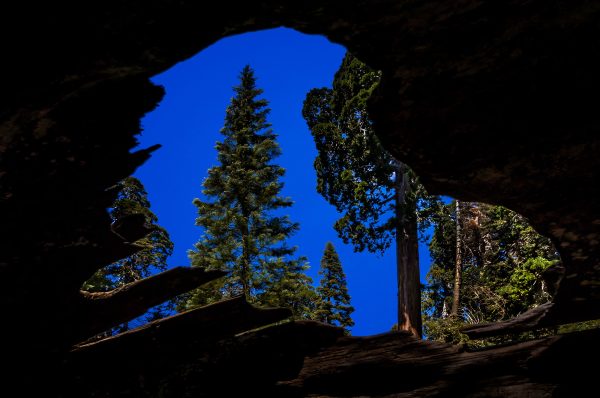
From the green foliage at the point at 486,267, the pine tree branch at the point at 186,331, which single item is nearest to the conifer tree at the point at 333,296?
the green foliage at the point at 486,267

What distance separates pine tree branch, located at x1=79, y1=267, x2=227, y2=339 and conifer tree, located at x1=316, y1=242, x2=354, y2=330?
25.4 metres

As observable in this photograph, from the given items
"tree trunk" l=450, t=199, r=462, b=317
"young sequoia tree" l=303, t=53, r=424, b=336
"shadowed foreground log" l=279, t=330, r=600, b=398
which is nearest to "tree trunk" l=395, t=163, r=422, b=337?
"young sequoia tree" l=303, t=53, r=424, b=336

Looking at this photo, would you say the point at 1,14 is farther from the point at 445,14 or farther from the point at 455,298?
the point at 455,298

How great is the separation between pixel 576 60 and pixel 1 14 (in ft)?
19.0

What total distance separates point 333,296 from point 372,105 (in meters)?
29.2

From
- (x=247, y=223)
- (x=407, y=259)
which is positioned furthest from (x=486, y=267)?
(x=247, y=223)

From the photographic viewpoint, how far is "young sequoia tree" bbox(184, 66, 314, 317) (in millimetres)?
16375

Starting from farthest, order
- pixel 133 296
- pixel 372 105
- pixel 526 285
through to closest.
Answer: pixel 526 285
pixel 133 296
pixel 372 105

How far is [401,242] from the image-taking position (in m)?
13.6

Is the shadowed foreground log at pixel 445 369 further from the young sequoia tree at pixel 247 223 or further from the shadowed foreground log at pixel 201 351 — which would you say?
the young sequoia tree at pixel 247 223

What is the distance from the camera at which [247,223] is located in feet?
58.3

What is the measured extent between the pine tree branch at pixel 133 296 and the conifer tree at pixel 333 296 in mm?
25374

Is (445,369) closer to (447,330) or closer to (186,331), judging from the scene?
(186,331)

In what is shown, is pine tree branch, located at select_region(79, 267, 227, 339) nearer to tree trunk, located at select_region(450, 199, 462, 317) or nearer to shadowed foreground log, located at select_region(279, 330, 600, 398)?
shadowed foreground log, located at select_region(279, 330, 600, 398)
